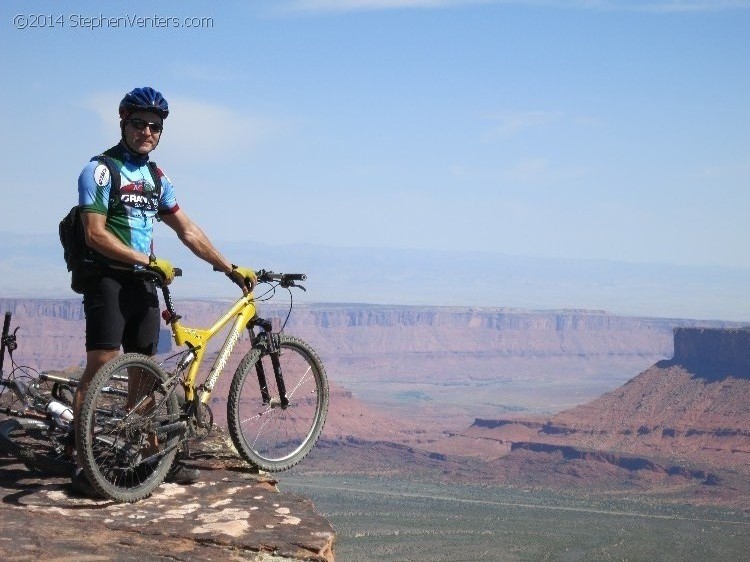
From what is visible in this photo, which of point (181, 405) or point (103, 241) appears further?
point (181, 405)

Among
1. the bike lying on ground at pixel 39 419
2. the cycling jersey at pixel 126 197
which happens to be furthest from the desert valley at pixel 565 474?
the cycling jersey at pixel 126 197

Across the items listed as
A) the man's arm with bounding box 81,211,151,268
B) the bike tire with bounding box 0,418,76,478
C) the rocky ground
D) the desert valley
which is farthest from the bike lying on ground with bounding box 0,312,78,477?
the desert valley

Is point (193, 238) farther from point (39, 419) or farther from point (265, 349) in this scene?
point (39, 419)

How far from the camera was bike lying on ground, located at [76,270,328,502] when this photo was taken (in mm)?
7340

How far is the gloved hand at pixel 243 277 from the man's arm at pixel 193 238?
0.15ft

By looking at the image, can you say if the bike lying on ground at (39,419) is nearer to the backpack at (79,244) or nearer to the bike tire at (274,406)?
the backpack at (79,244)

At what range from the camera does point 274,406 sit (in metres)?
8.80

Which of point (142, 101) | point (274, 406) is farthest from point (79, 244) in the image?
point (274, 406)

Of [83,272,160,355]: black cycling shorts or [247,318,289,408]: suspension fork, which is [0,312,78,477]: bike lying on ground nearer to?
[83,272,160,355]: black cycling shorts

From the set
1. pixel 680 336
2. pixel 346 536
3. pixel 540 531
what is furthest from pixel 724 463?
pixel 346 536

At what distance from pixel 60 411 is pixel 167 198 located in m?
1.55

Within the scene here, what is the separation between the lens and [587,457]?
135500 mm

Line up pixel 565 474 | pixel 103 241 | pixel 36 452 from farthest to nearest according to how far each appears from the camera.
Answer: pixel 565 474 < pixel 36 452 < pixel 103 241

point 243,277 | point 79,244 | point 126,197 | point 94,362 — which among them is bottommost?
point 94,362
